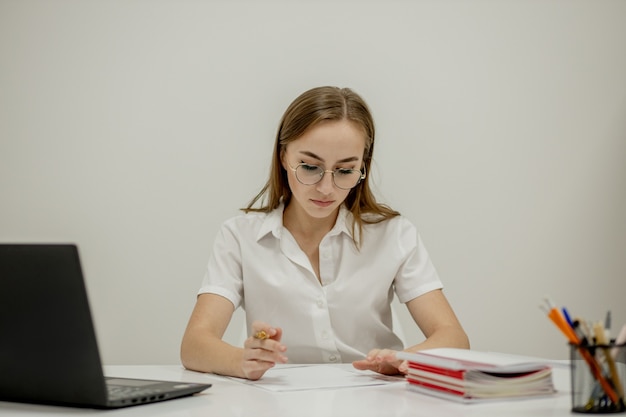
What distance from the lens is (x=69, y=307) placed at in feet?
3.72

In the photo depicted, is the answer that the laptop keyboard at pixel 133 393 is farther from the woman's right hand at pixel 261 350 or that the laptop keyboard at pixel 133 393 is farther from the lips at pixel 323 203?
the lips at pixel 323 203

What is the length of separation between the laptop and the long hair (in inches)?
41.5

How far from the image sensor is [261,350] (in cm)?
159

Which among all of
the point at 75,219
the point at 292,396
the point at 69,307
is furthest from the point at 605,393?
the point at 75,219

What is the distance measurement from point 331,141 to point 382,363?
0.67 m

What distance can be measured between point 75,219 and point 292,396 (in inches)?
82.8

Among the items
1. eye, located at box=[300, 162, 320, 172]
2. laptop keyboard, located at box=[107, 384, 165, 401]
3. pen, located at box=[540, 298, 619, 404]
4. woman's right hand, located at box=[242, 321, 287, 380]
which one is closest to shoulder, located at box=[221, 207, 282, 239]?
eye, located at box=[300, 162, 320, 172]

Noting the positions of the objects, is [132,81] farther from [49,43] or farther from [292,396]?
[292,396]

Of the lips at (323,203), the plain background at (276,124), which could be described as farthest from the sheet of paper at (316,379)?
the plain background at (276,124)

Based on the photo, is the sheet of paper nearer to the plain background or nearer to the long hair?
the long hair

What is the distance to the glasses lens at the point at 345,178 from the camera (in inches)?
81.0

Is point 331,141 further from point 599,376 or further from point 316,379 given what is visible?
point 599,376

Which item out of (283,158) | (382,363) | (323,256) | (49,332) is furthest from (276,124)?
(49,332)

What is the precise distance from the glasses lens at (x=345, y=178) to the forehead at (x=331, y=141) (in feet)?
0.13
